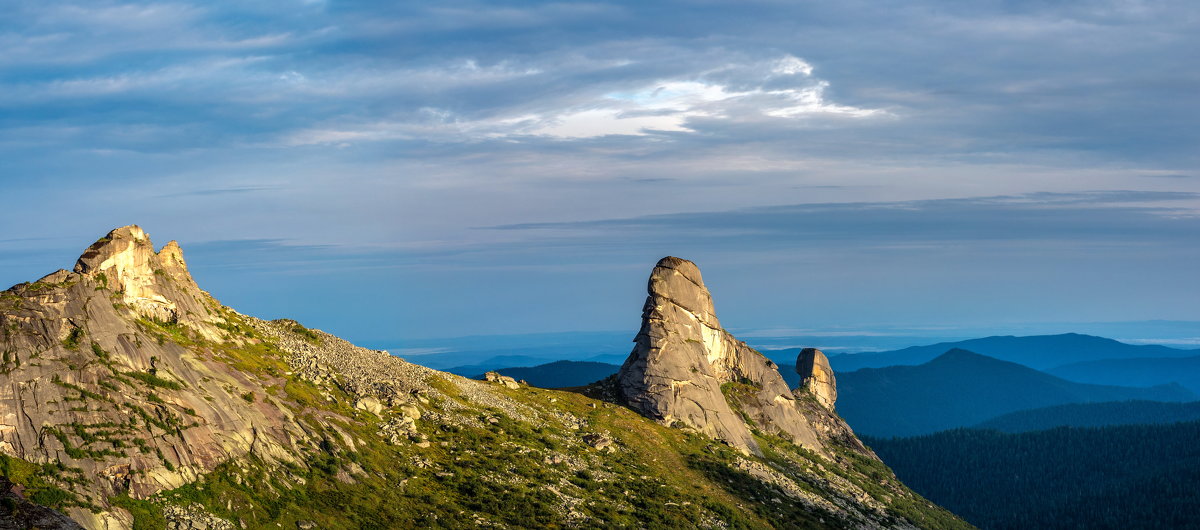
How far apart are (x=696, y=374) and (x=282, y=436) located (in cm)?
7448

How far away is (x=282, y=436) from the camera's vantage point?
8712 centimetres

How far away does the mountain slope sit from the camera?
2817 inches

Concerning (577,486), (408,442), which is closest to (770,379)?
(577,486)

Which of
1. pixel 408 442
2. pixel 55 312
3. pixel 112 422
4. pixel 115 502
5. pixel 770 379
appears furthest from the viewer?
pixel 770 379

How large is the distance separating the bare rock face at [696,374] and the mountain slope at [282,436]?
746cm

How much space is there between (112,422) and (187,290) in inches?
1180

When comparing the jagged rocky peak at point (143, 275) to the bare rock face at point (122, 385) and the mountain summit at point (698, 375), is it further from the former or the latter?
the mountain summit at point (698, 375)

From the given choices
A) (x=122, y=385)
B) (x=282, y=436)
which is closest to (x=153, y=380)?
(x=122, y=385)

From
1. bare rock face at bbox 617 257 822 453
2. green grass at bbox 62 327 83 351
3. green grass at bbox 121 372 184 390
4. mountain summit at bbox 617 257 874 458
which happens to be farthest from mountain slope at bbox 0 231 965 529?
bare rock face at bbox 617 257 822 453

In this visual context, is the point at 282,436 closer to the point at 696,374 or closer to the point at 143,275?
the point at 143,275

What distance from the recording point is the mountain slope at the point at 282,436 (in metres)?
71.6

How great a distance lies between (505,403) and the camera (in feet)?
411

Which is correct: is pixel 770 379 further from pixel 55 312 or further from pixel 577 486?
pixel 55 312

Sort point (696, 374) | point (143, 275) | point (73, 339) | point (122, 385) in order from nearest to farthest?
point (122, 385) → point (73, 339) → point (143, 275) → point (696, 374)
